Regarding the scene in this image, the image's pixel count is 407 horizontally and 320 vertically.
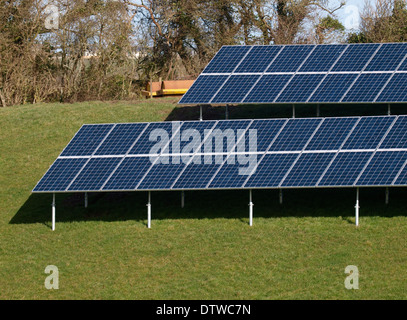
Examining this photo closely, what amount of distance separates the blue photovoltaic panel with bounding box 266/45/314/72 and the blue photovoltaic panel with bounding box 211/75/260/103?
1.32 m

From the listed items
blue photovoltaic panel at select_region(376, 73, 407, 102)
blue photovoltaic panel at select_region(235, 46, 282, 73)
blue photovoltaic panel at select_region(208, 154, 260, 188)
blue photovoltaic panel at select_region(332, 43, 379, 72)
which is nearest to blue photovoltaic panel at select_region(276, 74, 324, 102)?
blue photovoltaic panel at select_region(332, 43, 379, 72)

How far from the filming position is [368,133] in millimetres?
28812

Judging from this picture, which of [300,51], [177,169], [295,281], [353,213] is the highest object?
[300,51]

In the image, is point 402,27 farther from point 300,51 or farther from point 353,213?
point 353,213

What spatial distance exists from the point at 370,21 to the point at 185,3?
14836 mm

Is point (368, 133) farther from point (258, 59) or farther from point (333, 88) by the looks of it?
point (258, 59)

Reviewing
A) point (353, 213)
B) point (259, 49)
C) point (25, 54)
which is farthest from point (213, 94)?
point (25, 54)

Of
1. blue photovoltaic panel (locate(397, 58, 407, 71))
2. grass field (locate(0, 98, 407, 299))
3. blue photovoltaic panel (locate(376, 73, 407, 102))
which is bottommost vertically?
grass field (locate(0, 98, 407, 299))

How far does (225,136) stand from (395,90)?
10.3m

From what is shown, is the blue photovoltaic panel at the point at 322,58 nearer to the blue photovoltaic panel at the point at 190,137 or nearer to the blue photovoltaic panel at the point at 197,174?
the blue photovoltaic panel at the point at 190,137

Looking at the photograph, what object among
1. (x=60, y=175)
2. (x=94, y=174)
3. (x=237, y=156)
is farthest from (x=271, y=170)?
(x=60, y=175)

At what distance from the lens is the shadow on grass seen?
2911cm

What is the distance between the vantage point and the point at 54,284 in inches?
966

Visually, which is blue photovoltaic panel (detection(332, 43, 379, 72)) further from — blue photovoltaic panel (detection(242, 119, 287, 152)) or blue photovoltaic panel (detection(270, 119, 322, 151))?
blue photovoltaic panel (detection(242, 119, 287, 152))
